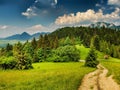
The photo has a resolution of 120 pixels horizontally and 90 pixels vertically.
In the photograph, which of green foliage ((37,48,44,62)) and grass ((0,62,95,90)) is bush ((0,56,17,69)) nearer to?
grass ((0,62,95,90))

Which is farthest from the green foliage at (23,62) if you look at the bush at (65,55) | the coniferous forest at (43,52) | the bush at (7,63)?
the bush at (65,55)

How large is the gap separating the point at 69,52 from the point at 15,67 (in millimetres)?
44083

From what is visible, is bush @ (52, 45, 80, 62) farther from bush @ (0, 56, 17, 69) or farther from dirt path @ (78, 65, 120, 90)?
dirt path @ (78, 65, 120, 90)

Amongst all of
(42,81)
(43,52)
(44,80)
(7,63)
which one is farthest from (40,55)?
(42,81)

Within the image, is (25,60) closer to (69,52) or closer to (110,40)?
(69,52)

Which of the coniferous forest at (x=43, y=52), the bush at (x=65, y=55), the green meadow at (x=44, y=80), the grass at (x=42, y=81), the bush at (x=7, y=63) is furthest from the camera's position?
the bush at (x=65, y=55)

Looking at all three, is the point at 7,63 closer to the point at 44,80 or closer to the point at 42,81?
the point at 44,80

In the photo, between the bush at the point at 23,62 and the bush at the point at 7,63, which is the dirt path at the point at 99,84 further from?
the bush at the point at 7,63

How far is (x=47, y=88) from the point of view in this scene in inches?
1286

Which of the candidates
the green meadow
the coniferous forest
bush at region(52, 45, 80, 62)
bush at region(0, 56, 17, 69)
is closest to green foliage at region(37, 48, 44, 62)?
the coniferous forest

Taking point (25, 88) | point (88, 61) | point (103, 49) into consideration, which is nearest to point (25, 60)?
point (88, 61)

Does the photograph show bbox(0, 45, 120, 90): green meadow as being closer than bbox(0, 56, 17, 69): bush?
Yes

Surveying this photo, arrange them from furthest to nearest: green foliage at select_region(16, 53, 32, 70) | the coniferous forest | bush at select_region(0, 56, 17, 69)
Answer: the coniferous forest < green foliage at select_region(16, 53, 32, 70) < bush at select_region(0, 56, 17, 69)

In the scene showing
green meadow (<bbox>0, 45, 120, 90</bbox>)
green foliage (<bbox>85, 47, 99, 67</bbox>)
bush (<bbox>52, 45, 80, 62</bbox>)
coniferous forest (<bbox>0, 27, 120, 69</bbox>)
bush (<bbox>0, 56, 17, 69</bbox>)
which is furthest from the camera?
bush (<bbox>52, 45, 80, 62</bbox>)
